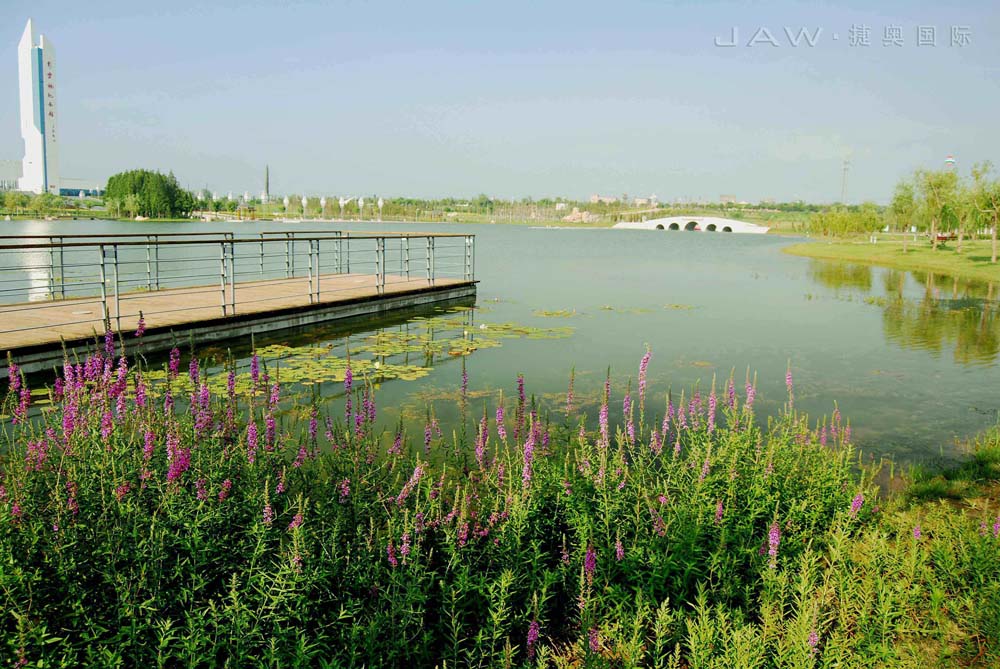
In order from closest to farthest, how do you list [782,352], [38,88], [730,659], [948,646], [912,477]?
[730,659], [948,646], [912,477], [782,352], [38,88]

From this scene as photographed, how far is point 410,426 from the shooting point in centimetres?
736

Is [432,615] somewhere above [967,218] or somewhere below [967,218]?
below

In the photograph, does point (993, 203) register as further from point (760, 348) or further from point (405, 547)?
point (405, 547)

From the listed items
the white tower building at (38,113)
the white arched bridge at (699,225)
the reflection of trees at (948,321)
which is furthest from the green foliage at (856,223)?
the white tower building at (38,113)

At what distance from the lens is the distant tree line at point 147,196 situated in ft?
296

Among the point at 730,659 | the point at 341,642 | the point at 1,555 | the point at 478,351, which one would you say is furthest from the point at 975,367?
the point at 1,555

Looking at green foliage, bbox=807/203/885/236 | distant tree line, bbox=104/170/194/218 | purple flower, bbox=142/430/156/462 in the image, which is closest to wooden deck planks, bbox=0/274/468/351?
purple flower, bbox=142/430/156/462

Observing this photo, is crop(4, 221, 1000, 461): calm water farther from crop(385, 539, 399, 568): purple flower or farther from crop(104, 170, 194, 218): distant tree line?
crop(104, 170, 194, 218): distant tree line

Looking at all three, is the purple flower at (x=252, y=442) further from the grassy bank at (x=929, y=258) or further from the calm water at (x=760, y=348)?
the grassy bank at (x=929, y=258)

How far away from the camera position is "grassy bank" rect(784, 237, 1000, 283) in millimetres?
31594

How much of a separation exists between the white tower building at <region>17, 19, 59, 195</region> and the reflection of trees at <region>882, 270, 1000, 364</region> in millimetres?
158667

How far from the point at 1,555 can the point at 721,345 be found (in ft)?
Result: 40.6

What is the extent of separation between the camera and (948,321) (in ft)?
56.0

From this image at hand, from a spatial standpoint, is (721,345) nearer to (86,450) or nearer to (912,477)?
(912,477)
